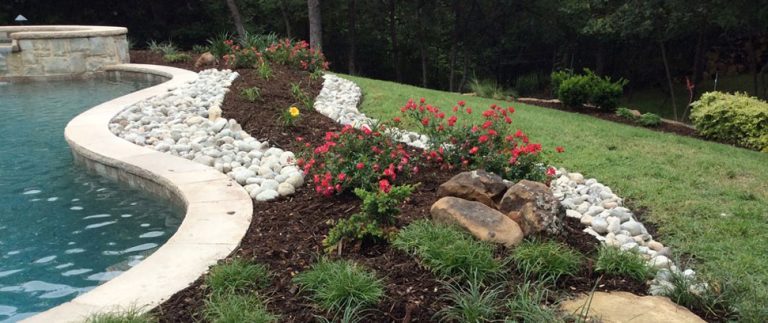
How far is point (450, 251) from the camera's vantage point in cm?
309

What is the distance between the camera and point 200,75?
950 cm

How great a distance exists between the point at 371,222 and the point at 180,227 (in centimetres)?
127

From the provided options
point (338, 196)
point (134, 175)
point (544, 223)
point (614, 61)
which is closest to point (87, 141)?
point (134, 175)

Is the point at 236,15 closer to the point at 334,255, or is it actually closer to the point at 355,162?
the point at 355,162

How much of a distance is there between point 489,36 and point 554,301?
14933 mm

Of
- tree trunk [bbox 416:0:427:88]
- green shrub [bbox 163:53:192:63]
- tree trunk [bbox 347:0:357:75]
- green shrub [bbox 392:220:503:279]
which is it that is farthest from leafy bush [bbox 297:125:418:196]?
tree trunk [bbox 347:0:357:75]

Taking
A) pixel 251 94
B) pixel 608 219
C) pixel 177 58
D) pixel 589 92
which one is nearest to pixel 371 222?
pixel 608 219

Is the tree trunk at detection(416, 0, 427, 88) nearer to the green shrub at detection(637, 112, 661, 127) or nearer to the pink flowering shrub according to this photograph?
the green shrub at detection(637, 112, 661, 127)

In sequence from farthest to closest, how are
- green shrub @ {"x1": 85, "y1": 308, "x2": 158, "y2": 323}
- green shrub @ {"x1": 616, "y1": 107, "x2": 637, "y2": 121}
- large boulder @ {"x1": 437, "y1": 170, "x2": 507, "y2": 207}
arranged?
green shrub @ {"x1": 616, "y1": 107, "x2": 637, "y2": 121} < large boulder @ {"x1": 437, "y1": 170, "x2": 507, "y2": 207} < green shrub @ {"x1": 85, "y1": 308, "x2": 158, "y2": 323}

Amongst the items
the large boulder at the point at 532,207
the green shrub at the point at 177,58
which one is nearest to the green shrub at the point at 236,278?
the large boulder at the point at 532,207

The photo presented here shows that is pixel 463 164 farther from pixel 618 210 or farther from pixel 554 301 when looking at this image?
pixel 554 301

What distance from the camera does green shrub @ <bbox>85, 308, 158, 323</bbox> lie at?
265 cm

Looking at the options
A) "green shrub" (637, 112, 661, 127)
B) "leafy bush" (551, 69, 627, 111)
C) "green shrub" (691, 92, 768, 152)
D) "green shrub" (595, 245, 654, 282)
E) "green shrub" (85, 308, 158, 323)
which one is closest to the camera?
"green shrub" (85, 308, 158, 323)

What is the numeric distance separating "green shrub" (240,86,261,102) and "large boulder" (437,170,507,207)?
3.86m
